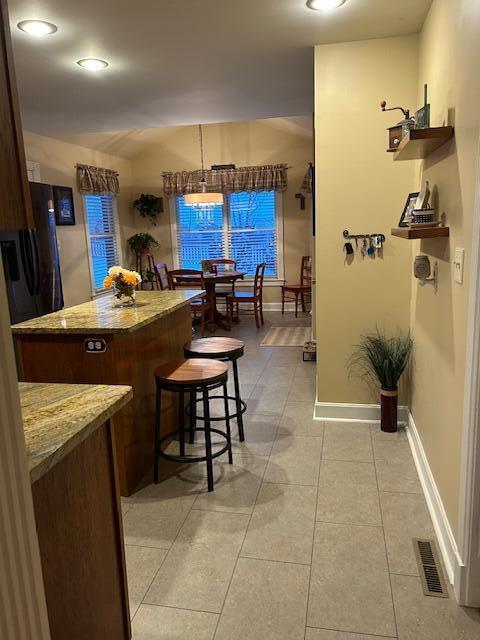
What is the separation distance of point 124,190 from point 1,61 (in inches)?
288

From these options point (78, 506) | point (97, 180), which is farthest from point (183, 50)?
point (97, 180)

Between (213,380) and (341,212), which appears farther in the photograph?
(341,212)

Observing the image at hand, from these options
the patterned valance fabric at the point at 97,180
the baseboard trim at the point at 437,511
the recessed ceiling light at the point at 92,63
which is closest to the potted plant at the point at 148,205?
the patterned valance fabric at the point at 97,180

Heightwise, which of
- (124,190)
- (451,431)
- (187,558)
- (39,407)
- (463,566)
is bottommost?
(187,558)

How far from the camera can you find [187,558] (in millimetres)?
2006

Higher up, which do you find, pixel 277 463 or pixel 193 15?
pixel 193 15

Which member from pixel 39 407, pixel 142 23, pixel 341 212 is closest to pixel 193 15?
pixel 142 23

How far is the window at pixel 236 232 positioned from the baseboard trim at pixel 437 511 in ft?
17.3

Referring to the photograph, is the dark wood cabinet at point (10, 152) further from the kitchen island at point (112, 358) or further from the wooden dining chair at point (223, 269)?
the wooden dining chair at point (223, 269)

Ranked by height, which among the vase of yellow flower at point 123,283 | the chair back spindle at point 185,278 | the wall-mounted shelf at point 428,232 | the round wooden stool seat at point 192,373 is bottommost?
the round wooden stool seat at point 192,373

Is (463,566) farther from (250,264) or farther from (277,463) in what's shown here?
(250,264)

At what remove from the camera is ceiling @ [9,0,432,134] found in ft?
7.98

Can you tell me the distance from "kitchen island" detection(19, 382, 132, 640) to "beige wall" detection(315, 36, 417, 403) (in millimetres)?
2055

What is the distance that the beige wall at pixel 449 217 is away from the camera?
171cm
